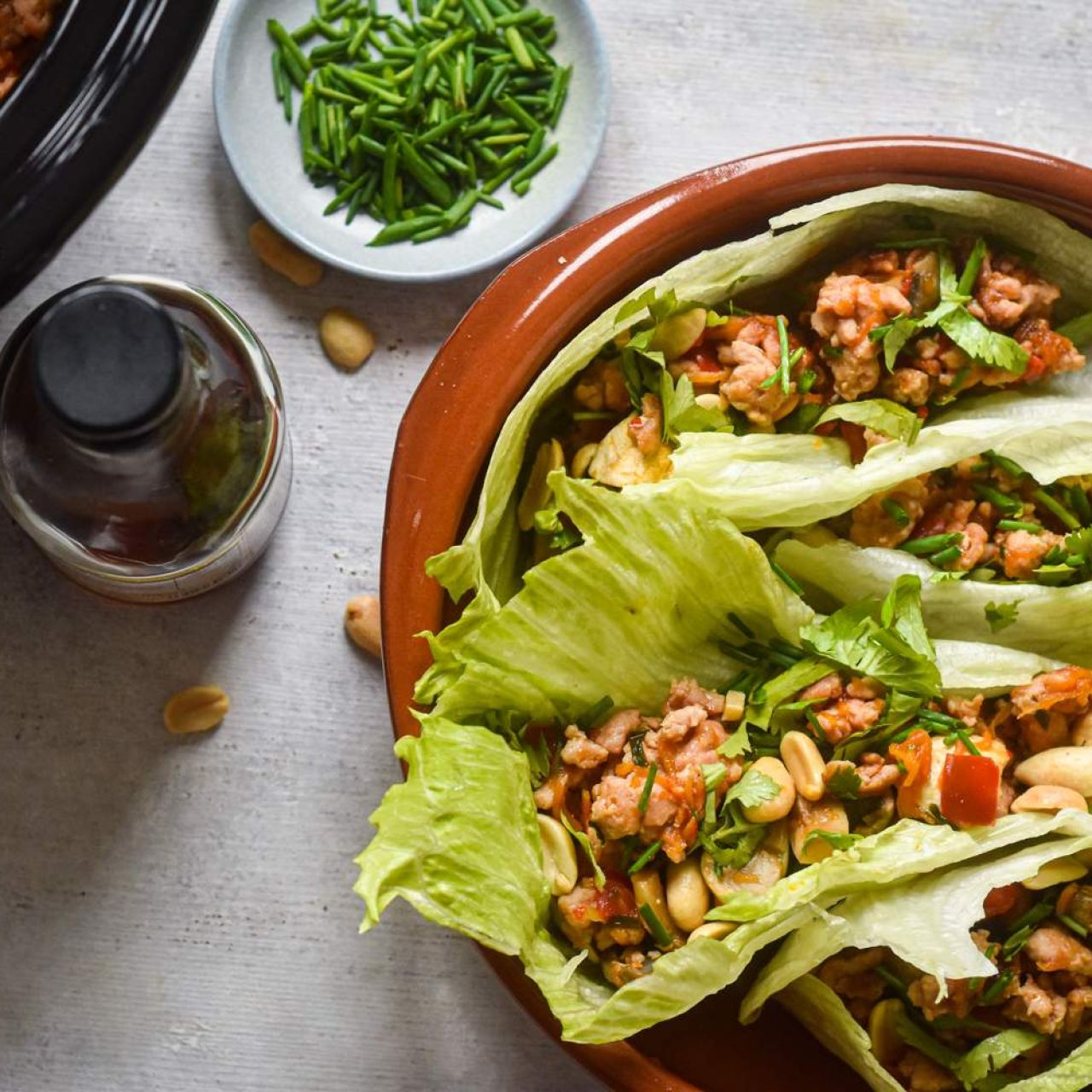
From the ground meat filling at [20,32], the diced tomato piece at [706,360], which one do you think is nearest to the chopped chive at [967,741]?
the diced tomato piece at [706,360]

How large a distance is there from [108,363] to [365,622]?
0.68 meters

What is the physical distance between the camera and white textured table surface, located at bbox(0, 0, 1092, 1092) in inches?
96.6

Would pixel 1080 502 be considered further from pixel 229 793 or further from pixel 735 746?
pixel 229 793

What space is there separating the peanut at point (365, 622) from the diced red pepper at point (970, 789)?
3.19 ft

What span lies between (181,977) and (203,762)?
0.37 meters

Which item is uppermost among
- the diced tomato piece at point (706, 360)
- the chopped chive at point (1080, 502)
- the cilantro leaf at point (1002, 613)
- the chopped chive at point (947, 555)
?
the diced tomato piece at point (706, 360)

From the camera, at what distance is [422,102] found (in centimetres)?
247

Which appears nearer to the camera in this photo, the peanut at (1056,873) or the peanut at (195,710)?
the peanut at (1056,873)

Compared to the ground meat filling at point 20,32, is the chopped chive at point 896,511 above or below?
below

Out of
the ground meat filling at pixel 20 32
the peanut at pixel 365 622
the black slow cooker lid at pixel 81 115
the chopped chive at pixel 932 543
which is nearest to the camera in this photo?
the black slow cooker lid at pixel 81 115

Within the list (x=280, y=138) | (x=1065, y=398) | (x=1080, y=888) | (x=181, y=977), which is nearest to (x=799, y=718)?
(x=1080, y=888)

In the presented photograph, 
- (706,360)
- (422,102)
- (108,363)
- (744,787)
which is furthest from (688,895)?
(422,102)

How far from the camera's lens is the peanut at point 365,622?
243cm

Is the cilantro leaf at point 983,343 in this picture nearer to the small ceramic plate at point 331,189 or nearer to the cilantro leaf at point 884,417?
the cilantro leaf at point 884,417
